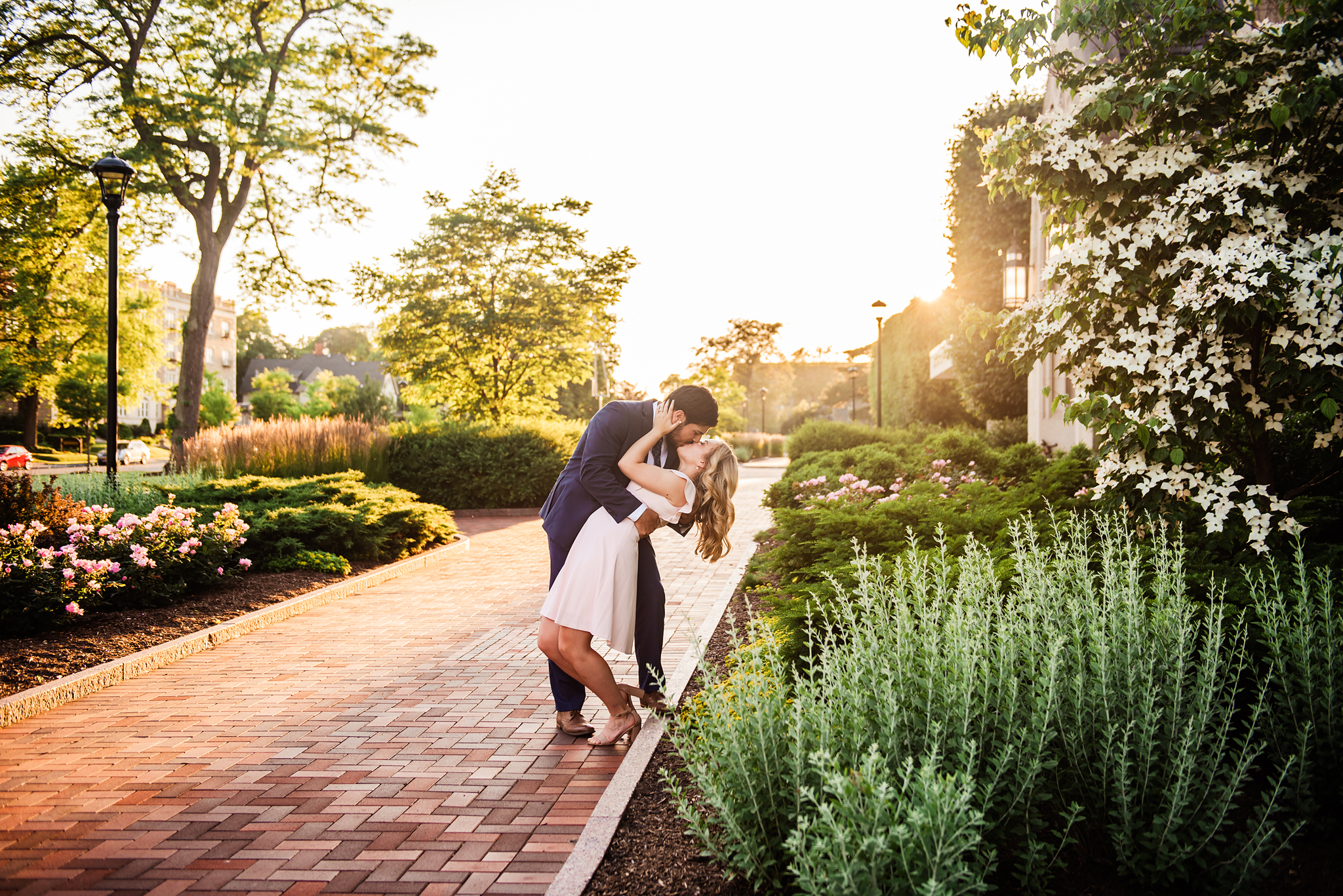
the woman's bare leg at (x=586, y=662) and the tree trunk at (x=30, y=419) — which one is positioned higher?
the tree trunk at (x=30, y=419)

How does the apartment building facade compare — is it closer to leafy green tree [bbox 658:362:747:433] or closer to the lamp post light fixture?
leafy green tree [bbox 658:362:747:433]

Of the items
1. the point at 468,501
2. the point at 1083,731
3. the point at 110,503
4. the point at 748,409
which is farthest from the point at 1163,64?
the point at 748,409

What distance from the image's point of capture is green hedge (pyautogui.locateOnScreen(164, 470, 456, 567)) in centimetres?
930

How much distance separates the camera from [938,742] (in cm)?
258

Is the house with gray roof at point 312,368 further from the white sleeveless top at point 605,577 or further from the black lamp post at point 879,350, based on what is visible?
the white sleeveless top at point 605,577

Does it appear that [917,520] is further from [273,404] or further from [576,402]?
[273,404]

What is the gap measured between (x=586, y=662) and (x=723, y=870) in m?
1.39

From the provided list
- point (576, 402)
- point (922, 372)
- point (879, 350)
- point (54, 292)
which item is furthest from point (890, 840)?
point (576, 402)

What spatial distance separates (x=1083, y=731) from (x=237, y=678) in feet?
17.1

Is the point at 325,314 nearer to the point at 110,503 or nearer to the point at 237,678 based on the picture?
the point at 110,503

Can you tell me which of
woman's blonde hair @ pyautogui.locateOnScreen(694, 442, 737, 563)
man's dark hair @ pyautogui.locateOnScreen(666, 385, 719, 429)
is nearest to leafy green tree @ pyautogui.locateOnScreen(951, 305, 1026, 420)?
woman's blonde hair @ pyautogui.locateOnScreen(694, 442, 737, 563)

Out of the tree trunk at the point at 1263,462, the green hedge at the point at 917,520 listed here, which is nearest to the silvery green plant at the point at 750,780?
the green hedge at the point at 917,520

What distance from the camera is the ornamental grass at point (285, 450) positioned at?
13.8 m

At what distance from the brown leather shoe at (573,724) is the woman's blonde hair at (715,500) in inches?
43.6
